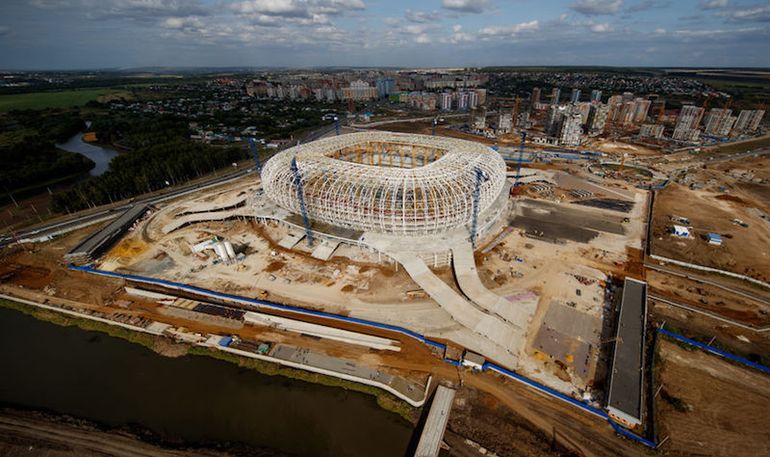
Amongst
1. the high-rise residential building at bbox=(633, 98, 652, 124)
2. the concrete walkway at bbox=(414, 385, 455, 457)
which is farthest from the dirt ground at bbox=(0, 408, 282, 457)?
the high-rise residential building at bbox=(633, 98, 652, 124)

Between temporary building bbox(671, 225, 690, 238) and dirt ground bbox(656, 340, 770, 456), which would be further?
temporary building bbox(671, 225, 690, 238)

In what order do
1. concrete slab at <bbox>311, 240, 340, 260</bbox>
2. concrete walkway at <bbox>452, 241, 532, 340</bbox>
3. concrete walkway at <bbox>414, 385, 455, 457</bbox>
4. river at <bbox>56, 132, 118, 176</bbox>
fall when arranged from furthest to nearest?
river at <bbox>56, 132, 118, 176</bbox> → concrete slab at <bbox>311, 240, 340, 260</bbox> → concrete walkway at <bbox>452, 241, 532, 340</bbox> → concrete walkway at <bbox>414, 385, 455, 457</bbox>

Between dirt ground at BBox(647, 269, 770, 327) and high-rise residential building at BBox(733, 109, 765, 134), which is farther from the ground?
high-rise residential building at BBox(733, 109, 765, 134)

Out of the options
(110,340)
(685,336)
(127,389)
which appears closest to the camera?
(127,389)

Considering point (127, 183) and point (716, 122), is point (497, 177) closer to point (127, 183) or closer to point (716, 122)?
point (127, 183)

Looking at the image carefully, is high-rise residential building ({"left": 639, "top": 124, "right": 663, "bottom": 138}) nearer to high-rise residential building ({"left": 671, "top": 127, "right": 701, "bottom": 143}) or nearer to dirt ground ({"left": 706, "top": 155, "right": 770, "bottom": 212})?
high-rise residential building ({"left": 671, "top": 127, "right": 701, "bottom": 143})

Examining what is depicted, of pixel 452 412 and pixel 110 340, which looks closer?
pixel 452 412

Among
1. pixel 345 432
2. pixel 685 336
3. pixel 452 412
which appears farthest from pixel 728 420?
pixel 345 432
